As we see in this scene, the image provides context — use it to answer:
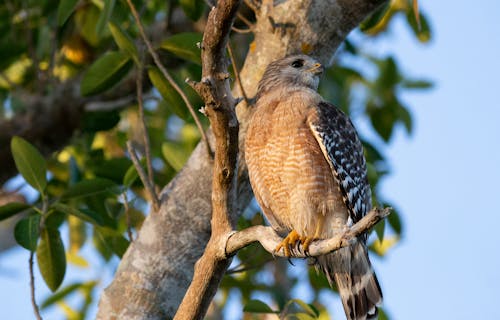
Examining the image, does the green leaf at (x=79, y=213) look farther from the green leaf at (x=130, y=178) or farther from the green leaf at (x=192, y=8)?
the green leaf at (x=192, y=8)

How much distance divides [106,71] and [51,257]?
1.29 meters

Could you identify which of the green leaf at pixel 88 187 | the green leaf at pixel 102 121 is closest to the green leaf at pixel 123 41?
the green leaf at pixel 88 187

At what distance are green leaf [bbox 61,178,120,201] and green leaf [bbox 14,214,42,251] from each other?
44cm

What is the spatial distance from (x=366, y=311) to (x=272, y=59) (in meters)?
1.71

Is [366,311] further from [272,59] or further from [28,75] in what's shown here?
Answer: [28,75]

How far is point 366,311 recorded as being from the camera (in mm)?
5039

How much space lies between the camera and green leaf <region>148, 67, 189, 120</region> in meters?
5.43

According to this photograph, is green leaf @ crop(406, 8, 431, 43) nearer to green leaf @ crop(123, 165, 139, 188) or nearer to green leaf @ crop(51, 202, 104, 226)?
green leaf @ crop(123, 165, 139, 188)

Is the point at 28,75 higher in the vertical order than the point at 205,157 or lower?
lower

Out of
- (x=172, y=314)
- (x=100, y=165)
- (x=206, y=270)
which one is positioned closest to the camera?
(x=206, y=270)

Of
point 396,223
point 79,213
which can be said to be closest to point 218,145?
point 79,213

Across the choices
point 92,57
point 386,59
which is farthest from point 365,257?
point 92,57

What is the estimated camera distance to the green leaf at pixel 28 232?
191 inches

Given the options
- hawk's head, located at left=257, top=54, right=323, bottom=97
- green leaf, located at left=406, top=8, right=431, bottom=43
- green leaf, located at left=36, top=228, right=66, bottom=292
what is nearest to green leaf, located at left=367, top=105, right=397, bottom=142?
green leaf, located at left=406, top=8, right=431, bottom=43
